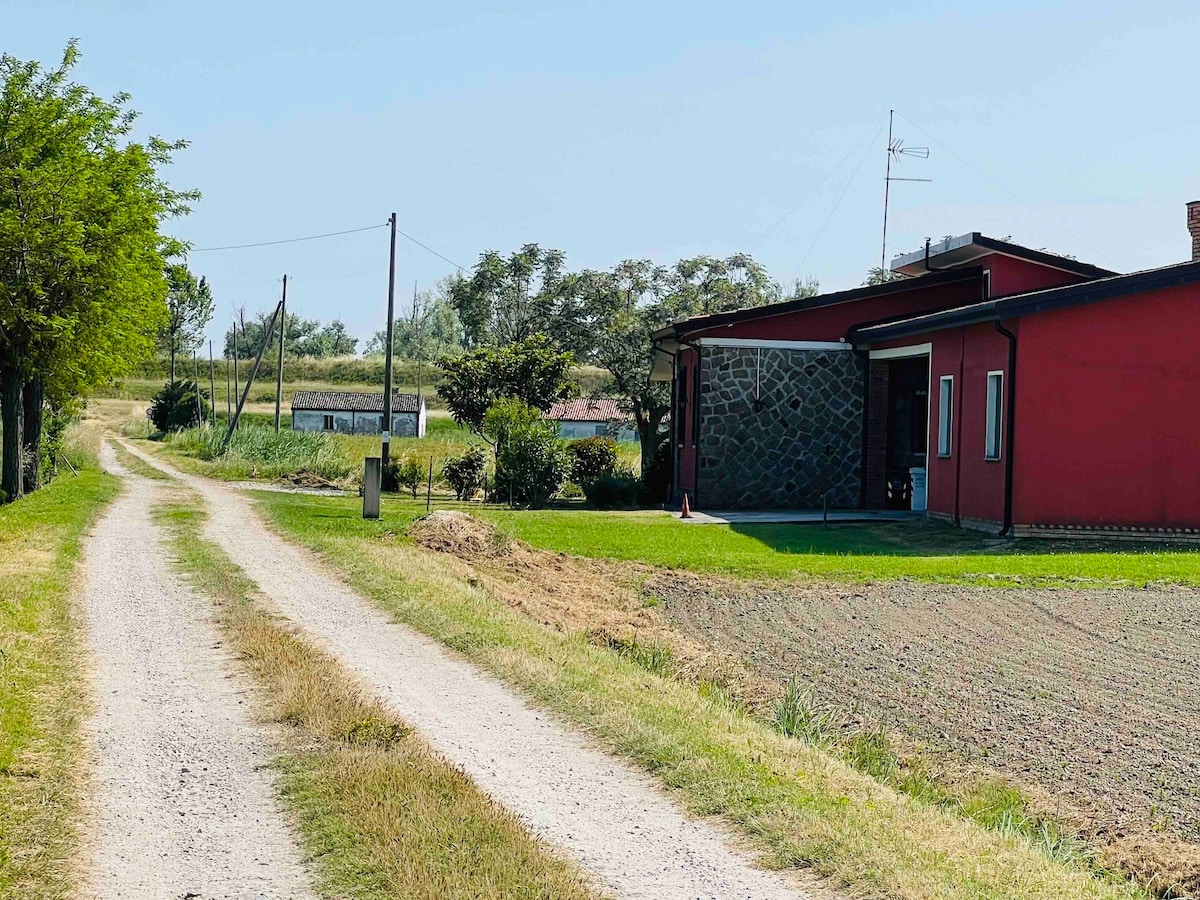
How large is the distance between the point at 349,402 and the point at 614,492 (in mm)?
59651

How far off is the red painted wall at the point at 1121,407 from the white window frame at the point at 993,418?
80 centimetres

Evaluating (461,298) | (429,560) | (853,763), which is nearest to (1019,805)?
(853,763)

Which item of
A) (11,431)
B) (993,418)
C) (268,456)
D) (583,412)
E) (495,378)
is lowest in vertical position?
(268,456)

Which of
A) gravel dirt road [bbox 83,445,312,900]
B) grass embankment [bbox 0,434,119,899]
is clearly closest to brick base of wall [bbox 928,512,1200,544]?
gravel dirt road [bbox 83,445,312,900]

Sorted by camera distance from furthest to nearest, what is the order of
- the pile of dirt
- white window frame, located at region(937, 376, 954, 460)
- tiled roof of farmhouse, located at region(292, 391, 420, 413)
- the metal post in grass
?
tiled roof of farmhouse, located at region(292, 391, 420, 413) → white window frame, located at region(937, 376, 954, 460) → the metal post in grass → the pile of dirt

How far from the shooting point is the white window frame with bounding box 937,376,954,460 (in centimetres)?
2294

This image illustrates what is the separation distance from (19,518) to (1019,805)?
17.6m

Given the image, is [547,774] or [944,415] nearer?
[547,774]

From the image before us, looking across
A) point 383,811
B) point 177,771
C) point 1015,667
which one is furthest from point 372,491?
point 383,811

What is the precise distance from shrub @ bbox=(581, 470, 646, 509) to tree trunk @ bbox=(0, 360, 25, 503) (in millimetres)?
11515

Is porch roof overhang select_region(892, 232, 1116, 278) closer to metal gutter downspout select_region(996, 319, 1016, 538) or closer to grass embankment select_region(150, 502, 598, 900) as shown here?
metal gutter downspout select_region(996, 319, 1016, 538)

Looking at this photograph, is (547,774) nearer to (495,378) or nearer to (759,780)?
(759,780)

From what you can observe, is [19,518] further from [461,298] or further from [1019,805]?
[461,298]

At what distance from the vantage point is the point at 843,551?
63.1 ft
